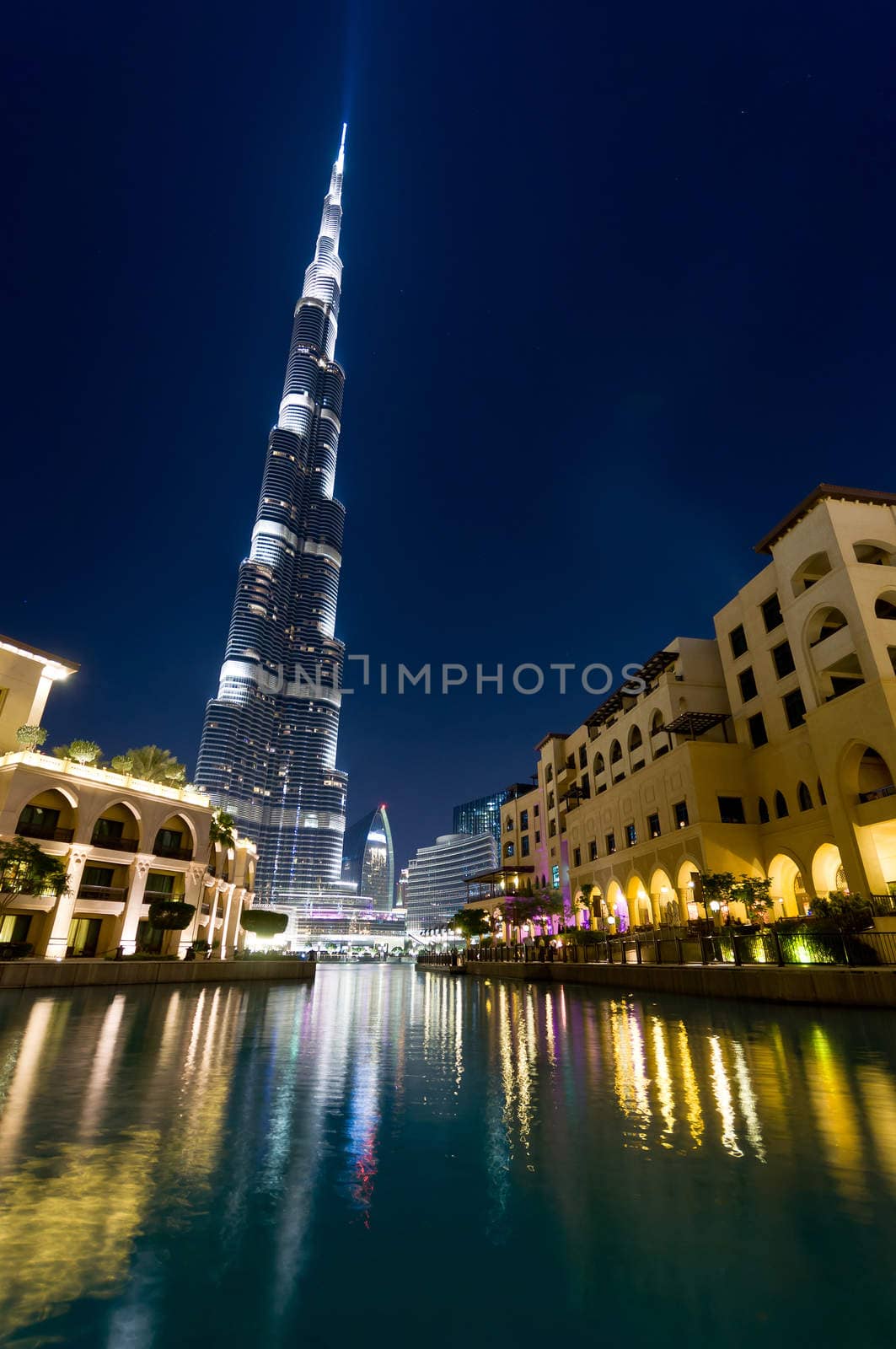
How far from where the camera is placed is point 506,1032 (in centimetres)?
1286

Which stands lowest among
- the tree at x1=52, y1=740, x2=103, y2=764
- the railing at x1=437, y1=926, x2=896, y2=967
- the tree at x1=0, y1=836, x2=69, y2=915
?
the railing at x1=437, y1=926, x2=896, y2=967

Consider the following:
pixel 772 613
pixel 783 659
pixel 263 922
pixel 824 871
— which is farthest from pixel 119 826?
pixel 772 613

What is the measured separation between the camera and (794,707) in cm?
3400

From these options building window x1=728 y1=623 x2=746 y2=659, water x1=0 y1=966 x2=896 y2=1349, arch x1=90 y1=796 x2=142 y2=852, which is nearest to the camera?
water x1=0 y1=966 x2=896 y2=1349

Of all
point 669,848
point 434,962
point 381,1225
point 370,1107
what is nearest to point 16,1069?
point 370,1107

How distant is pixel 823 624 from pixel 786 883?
13487mm

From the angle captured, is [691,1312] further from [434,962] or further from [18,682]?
[434,962]

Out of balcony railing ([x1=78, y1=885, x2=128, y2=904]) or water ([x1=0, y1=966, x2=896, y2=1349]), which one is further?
balcony railing ([x1=78, y1=885, x2=128, y2=904])

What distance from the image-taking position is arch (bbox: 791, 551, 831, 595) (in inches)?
1264

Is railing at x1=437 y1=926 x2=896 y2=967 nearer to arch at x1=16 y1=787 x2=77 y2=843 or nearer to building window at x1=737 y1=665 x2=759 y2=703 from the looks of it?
building window at x1=737 y1=665 x2=759 y2=703

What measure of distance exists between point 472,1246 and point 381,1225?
557 mm

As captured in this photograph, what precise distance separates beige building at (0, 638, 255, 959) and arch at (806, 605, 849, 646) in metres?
37.2

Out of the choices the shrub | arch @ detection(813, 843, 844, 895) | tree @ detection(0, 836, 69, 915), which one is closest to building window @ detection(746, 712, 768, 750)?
arch @ detection(813, 843, 844, 895)

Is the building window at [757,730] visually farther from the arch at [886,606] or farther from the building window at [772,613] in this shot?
the arch at [886,606]
